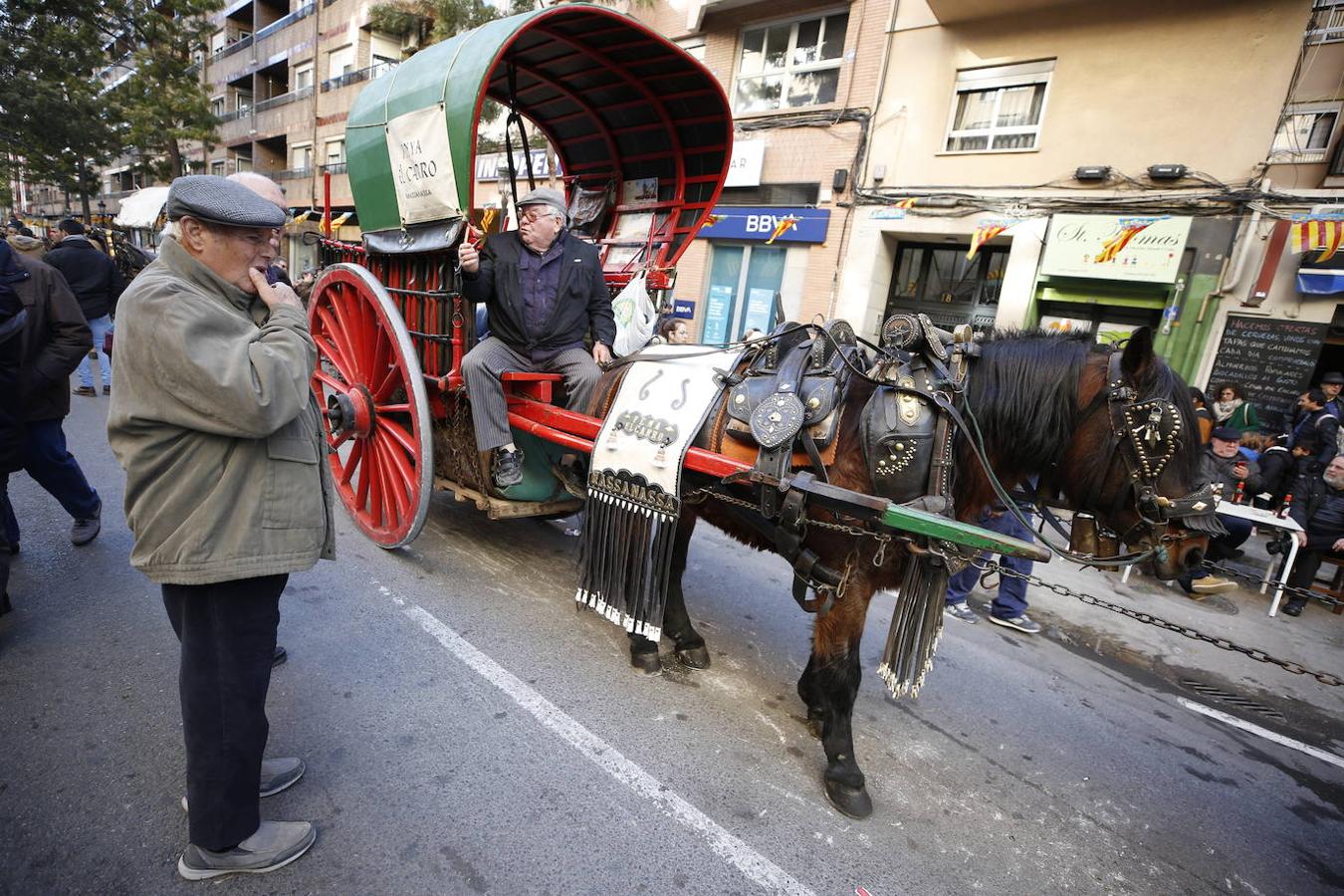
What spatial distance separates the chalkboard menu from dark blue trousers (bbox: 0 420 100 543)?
10.2 m

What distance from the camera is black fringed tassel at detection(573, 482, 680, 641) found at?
2.53 meters

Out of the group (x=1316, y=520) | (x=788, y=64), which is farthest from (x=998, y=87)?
(x=1316, y=520)

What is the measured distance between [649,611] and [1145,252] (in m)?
8.21

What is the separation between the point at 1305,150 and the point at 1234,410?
9.58ft

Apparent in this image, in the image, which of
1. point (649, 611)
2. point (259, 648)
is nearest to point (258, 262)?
point (259, 648)

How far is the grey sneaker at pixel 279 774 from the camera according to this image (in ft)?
6.27

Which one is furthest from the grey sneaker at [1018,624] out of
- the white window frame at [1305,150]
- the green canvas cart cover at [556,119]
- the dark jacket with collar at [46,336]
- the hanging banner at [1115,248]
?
the white window frame at [1305,150]

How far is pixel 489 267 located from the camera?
3113 millimetres

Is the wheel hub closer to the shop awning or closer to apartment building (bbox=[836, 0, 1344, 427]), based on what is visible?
apartment building (bbox=[836, 0, 1344, 427])

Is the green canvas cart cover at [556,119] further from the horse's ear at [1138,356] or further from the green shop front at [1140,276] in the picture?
the green shop front at [1140,276]

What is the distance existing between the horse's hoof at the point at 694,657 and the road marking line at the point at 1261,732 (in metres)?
2.76

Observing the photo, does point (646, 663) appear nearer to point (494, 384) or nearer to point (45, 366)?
point (494, 384)

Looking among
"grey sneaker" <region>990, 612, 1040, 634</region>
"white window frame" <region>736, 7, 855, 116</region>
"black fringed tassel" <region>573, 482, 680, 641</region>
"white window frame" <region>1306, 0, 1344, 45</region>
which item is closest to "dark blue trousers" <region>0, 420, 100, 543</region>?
"black fringed tassel" <region>573, 482, 680, 641</region>

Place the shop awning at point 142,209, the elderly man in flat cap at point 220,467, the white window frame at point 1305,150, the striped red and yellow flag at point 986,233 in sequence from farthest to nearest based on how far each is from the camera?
the shop awning at point 142,209, the striped red and yellow flag at point 986,233, the white window frame at point 1305,150, the elderly man in flat cap at point 220,467
